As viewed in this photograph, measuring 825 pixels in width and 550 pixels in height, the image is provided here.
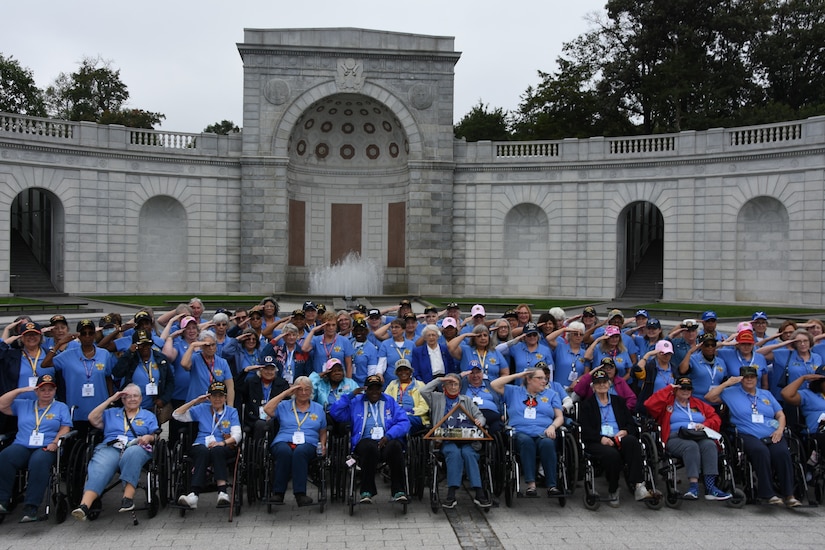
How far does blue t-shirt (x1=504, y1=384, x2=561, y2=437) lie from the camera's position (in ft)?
27.8

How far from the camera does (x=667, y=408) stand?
860cm

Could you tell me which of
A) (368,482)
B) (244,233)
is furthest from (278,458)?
(244,233)

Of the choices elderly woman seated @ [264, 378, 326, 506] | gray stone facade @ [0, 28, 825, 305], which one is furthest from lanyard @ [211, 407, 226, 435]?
gray stone facade @ [0, 28, 825, 305]

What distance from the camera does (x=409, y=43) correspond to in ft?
102

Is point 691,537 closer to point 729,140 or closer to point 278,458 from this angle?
point 278,458

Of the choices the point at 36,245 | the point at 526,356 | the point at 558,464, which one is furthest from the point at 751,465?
the point at 36,245

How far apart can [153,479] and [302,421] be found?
1.67 meters

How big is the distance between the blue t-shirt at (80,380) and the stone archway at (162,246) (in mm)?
23232

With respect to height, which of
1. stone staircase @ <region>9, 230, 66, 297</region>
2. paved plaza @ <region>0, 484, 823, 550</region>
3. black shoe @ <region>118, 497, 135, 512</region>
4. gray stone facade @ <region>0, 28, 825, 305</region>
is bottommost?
paved plaza @ <region>0, 484, 823, 550</region>

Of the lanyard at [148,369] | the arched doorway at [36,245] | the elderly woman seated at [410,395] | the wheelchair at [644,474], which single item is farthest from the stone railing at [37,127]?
the wheelchair at [644,474]

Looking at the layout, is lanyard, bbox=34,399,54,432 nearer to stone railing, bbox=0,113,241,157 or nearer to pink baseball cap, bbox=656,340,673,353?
pink baseball cap, bbox=656,340,673,353

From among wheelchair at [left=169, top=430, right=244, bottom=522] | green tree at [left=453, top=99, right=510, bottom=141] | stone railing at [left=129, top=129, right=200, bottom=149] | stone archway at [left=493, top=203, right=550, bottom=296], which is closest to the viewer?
wheelchair at [left=169, top=430, right=244, bottom=522]

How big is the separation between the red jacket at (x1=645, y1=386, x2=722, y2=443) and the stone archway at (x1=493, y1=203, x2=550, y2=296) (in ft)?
76.5

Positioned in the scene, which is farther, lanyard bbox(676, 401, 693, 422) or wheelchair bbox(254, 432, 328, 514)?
lanyard bbox(676, 401, 693, 422)
